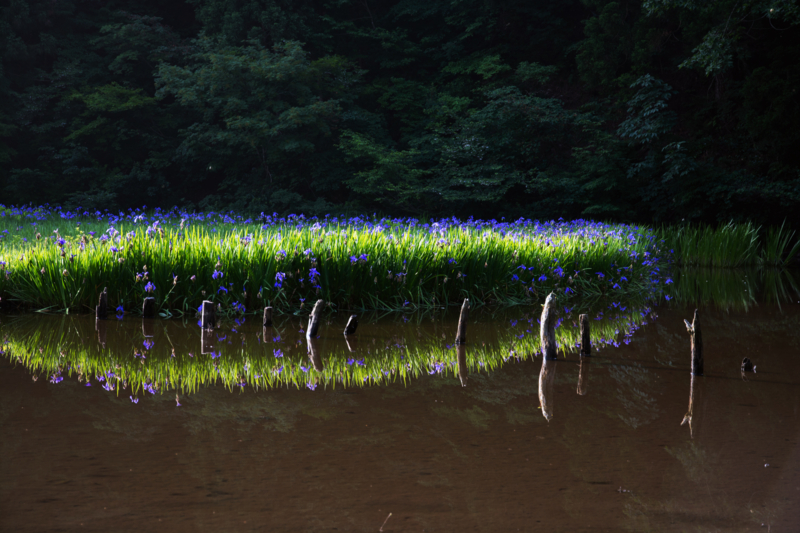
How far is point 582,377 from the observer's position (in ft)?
12.7

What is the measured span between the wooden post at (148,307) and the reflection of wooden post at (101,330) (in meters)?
0.33

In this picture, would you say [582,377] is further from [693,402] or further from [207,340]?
[207,340]

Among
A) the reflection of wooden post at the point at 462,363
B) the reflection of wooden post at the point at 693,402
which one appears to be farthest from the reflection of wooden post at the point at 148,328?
the reflection of wooden post at the point at 693,402

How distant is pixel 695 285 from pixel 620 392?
20.6 ft

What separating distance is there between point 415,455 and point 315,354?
6.20 feet

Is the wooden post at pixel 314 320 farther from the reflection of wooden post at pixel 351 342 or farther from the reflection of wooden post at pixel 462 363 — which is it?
the reflection of wooden post at pixel 462 363

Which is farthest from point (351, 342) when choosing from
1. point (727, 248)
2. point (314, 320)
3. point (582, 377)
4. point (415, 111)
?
point (415, 111)

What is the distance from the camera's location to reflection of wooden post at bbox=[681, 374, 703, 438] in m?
3.03

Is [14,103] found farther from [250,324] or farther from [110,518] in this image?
[110,518]

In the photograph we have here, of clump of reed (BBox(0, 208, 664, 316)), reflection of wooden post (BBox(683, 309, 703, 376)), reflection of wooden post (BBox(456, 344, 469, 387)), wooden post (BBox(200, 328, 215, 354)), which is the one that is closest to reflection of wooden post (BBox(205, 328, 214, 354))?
wooden post (BBox(200, 328, 215, 354))

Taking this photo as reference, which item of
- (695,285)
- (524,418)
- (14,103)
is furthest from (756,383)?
(14,103)

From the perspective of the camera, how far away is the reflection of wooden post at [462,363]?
385 centimetres

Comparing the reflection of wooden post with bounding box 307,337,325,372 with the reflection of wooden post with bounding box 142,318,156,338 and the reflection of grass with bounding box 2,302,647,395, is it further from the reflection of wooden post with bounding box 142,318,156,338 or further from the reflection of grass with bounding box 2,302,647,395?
the reflection of wooden post with bounding box 142,318,156,338

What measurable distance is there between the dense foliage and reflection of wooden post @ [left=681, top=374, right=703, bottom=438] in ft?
40.1
